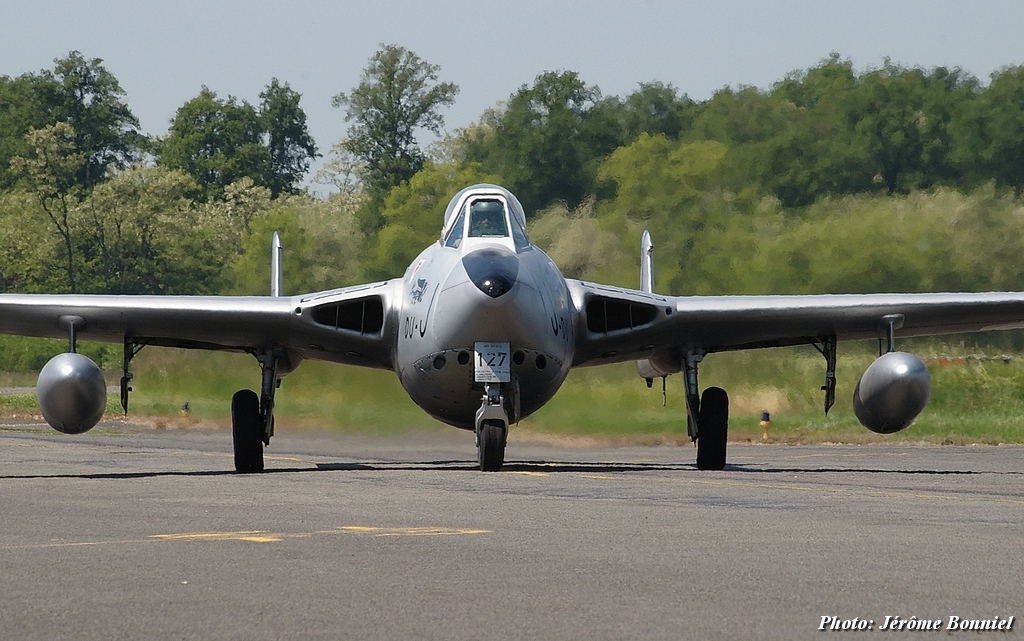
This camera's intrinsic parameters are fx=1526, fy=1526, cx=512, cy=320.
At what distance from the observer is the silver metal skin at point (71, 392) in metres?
19.1

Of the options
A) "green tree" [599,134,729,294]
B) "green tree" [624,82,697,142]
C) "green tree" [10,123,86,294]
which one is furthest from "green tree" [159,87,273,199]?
"green tree" [599,134,729,294]

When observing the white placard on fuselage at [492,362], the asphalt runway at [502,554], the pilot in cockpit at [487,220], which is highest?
the pilot in cockpit at [487,220]

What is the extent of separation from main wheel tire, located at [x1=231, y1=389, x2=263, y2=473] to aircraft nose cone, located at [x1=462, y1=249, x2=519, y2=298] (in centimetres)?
418

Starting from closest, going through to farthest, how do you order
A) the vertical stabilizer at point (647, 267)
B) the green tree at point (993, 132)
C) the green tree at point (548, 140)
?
the vertical stabilizer at point (647, 267), the green tree at point (993, 132), the green tree at point (548, 140)

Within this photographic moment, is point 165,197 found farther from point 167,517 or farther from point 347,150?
point 167,517

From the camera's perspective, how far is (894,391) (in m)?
20.0

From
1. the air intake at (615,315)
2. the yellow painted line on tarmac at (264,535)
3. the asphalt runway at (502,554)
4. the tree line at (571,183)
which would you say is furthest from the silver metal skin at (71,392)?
the tree line at (571,183)

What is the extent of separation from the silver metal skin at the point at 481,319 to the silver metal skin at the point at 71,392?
1.90 metres

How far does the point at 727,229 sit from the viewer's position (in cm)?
5022

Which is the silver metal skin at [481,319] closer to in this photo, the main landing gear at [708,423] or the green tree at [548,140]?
the main landing gear at [708,423]

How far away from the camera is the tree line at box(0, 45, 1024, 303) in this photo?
45.7m

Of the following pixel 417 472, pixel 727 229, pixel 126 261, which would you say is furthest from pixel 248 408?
pixel 126 261

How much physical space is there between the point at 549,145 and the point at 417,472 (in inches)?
2192

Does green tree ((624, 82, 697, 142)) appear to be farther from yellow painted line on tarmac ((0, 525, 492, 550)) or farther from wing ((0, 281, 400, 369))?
yellow painted line on tarmac ((0, 525, 492, 550))
